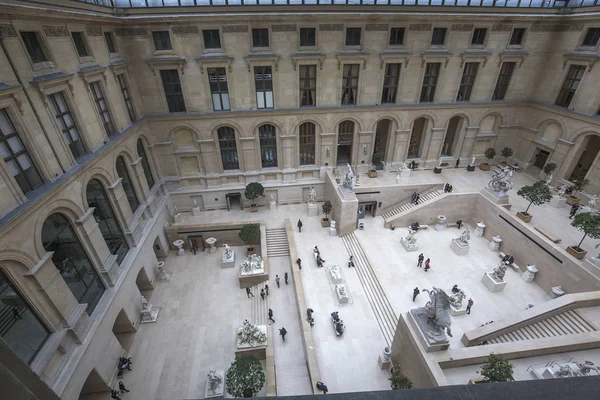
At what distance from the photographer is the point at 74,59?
18969mm

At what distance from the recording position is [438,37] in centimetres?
2908

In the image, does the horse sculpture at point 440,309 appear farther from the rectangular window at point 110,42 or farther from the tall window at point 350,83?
the rectangular window at point 110,42

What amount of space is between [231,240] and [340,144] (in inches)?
589

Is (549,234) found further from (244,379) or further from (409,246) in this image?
(244,379)

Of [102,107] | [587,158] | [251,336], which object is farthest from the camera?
[587,158]

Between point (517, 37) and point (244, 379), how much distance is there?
37320 mm

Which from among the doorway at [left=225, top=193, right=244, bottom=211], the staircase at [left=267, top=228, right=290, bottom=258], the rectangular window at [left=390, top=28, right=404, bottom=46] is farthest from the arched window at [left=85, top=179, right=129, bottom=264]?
the rectangular window at [left=390, top=28, right=404, bottom=46]

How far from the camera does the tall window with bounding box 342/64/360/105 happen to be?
29.3 m

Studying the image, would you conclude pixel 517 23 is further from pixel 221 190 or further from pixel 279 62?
pixel 221 190

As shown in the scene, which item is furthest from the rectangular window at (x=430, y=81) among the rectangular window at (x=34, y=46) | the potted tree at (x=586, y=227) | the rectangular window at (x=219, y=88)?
the rectangular window at (x=34, y=46)

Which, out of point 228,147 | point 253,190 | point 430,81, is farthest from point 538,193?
point 228,147

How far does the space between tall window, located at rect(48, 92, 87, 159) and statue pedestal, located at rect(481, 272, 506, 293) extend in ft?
94.8

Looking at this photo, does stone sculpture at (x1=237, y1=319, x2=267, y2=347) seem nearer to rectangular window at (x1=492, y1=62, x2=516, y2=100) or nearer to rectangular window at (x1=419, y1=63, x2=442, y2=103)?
rectangular window at (x1=419, y1=63, x2=442, y2=103)

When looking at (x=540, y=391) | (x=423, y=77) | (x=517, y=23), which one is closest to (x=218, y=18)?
(x=423, y=77)
